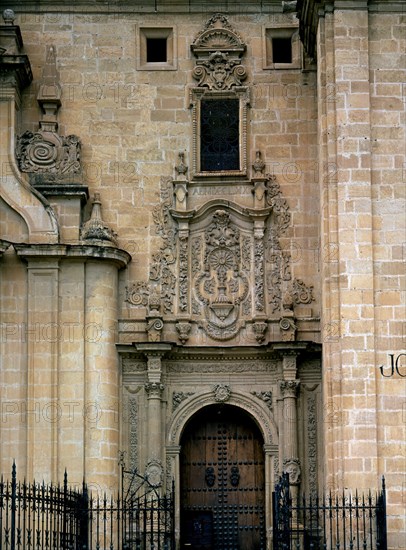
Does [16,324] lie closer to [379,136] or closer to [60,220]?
[60,220]

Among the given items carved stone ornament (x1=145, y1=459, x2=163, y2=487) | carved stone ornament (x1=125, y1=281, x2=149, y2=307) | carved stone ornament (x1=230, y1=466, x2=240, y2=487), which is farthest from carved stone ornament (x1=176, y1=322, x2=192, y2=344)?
carved stone ornament (x1=230, y1=466, x2=240, y2=487)

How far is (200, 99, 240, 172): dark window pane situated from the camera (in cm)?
2641

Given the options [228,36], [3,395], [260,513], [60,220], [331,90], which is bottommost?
[260,513]

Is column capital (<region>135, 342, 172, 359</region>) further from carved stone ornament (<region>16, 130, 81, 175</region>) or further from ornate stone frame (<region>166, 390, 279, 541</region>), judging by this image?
carved stone ornament (<region>16, 130, 81, 175</region>)

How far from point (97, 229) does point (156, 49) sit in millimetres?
3745

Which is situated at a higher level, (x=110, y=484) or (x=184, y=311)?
(x=184, y=311)

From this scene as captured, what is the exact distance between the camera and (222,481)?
25406 mm

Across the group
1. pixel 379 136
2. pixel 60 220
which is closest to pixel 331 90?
pixel 379 136

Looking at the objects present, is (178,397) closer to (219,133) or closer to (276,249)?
(276,249)

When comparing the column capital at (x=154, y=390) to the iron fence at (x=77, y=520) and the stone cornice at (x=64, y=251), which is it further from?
the stone cornice at (x=64, y=251)

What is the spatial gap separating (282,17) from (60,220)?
5.43 meters

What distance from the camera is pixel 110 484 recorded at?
2458 centimetres

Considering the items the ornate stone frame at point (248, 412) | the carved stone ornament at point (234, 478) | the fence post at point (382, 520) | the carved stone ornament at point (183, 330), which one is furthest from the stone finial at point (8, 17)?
the fence post at point (382, 520)

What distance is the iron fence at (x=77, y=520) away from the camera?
20672 millimetres
